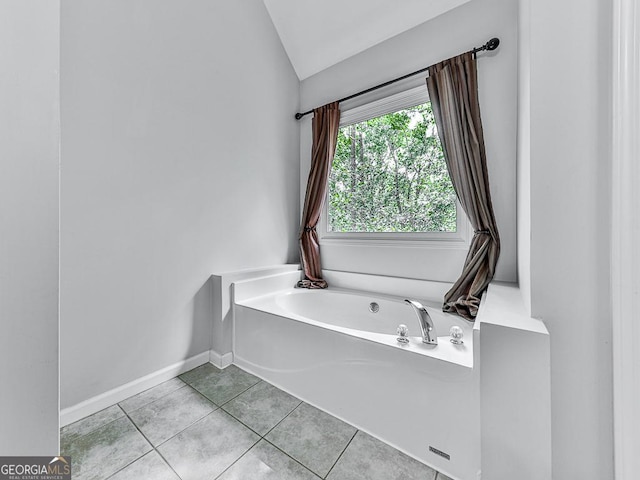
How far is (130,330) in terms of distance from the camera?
4.72ft

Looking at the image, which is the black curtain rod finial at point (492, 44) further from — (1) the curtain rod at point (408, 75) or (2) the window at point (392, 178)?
(2) the window at point (392, 178)

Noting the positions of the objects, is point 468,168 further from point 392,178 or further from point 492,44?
point 492,44

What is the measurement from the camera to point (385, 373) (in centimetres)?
111

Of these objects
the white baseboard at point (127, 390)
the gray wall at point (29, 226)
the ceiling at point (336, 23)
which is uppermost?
the ceiling at point (336, 23)

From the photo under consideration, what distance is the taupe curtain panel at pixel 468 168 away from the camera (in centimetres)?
156

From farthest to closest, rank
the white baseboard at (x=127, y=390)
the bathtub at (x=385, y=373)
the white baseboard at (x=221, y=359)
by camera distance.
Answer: the white baseboard at (x=221, y=359), the white baseboard at (x=127, y=390), the bathtub at (x=385, y=373)

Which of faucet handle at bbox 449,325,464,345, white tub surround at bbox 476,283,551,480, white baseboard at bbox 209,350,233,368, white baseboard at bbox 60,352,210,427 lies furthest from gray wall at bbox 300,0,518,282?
white baseboard at bbox 60,352,210,427

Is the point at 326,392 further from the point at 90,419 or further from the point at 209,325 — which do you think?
the point at 90,419

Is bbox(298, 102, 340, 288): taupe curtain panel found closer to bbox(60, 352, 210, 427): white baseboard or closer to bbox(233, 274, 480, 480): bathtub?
bbox(233, 274, 480, 480): bathtub

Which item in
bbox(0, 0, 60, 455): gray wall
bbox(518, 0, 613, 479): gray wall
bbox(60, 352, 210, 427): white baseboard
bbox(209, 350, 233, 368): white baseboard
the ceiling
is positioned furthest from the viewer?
the ceiling

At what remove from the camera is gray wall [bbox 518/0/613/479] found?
30.0 inches

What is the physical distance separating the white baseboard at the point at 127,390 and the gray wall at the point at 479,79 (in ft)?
4.39

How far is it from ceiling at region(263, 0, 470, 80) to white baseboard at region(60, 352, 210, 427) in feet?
8.60

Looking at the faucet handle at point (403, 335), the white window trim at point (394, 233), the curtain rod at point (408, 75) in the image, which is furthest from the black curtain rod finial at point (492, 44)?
the faucet handle at point (403, 335)
